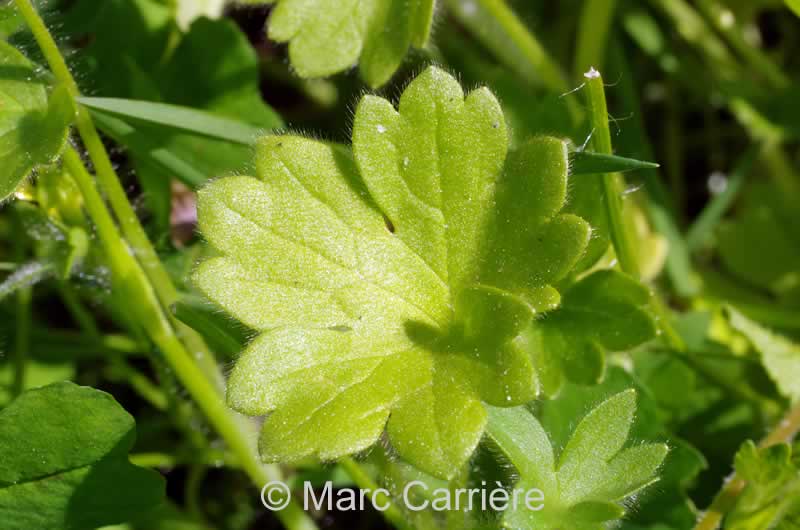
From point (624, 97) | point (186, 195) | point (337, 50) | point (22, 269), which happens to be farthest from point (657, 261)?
point (22, 269)

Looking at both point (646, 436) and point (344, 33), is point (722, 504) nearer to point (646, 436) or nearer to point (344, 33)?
point (646, 436)

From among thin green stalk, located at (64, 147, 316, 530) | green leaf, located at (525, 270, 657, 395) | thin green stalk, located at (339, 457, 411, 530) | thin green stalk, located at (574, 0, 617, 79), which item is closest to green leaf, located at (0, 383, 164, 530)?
thin green stalk, located at (64, 147, 316, 530)

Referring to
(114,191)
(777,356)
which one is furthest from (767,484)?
(114,191)

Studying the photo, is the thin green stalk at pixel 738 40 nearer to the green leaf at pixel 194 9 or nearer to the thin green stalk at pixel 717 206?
the thin green stalk at pixel 717 206

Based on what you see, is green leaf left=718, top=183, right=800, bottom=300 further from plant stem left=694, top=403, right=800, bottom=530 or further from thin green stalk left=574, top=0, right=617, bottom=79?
plant stem left=694, top=403, right=800, bottom=530

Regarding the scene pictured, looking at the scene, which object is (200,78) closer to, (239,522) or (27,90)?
(27,90)

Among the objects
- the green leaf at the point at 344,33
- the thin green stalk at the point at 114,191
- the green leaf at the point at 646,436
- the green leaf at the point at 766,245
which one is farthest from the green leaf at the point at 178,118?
the green leaf at the point at 766,245
